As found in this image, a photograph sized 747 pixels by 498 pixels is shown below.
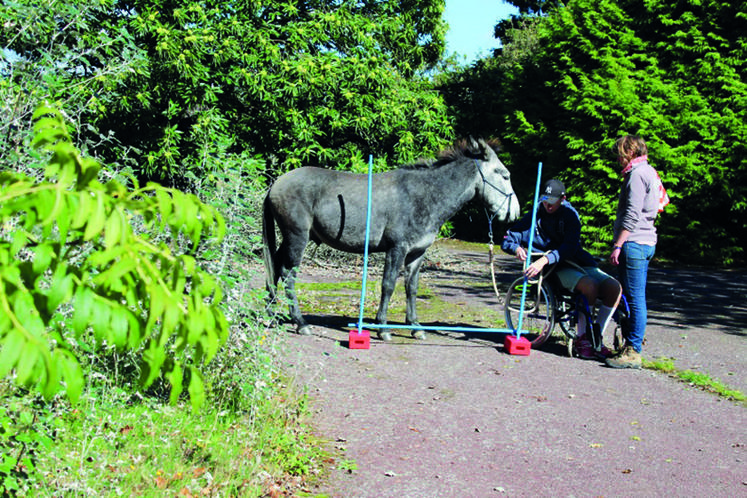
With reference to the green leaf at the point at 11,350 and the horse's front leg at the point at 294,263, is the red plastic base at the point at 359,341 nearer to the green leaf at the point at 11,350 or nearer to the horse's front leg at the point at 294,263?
the horse's front leg at the point at 294,263

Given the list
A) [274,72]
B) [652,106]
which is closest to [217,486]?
[274,72]

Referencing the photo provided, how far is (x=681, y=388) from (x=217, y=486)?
178 inches

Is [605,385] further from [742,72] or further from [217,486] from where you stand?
[742,72]

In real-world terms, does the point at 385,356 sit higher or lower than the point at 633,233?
lower

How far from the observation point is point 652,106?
19.2 metres

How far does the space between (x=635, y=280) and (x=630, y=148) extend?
1.27 metres

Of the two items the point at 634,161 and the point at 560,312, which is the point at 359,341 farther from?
the point at 634,161

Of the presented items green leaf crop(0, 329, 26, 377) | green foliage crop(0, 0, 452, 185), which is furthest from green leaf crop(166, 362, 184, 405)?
green foliage crop(0, 0, 452, 185)

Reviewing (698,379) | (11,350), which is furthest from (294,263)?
(11,350)

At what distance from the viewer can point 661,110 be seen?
63.3ft

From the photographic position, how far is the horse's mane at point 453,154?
318 inches

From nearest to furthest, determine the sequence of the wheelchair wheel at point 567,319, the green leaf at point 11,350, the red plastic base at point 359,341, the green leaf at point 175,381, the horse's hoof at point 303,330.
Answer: the green leaf at point 11,350 → the green leaf at point 175,381 → the red plastic base at point 359,341 → the wheelchair wheel at point 567,319 → the horse's hoof at point 303,330

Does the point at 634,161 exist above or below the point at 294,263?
above

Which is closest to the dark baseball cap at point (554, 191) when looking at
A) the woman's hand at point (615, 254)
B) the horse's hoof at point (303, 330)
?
the woman's hand at point (615, 254)
